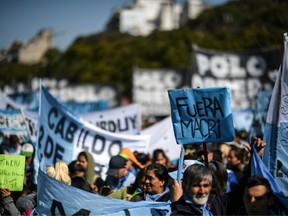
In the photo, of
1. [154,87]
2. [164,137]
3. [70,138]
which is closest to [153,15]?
[154,87]

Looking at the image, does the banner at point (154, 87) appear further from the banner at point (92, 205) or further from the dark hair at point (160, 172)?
the banner at point (92, 205)

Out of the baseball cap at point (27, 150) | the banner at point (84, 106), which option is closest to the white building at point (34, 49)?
the banner at point (84, 106)

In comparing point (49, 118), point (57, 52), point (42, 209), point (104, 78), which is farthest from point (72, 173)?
point (57, 52)

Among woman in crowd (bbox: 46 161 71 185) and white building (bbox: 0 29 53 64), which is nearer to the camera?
woman in crowd (bbox: 46 161 71 185)

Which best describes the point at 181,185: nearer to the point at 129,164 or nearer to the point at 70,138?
the point at 129,164

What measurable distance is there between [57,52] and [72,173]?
105 metres

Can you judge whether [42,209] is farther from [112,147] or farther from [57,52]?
[57,52]

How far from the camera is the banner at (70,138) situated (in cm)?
927

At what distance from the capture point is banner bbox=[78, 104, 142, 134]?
40.4ft

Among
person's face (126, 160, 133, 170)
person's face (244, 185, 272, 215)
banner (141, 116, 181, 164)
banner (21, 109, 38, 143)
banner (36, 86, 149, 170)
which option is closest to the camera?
person's face (244, 185, 272, 215)

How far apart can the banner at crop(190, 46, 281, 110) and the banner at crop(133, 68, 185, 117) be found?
6.56 metres

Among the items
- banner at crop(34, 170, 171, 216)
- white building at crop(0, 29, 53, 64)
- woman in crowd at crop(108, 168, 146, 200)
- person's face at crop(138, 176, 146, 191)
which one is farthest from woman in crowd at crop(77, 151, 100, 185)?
white building at crop(0, 29, 53, 64)

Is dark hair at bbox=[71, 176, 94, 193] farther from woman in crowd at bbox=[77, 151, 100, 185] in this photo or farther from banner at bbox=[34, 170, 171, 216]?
woman in crowd at bbox=[77, 151, 100, 185]

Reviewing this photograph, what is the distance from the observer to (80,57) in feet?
262
